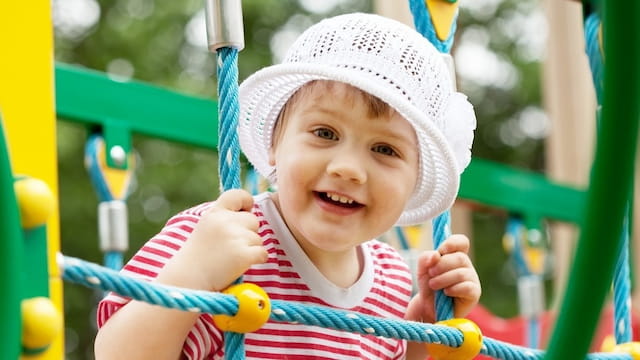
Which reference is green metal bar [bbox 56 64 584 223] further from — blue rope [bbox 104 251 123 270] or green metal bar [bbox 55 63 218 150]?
blue rope [bbox 104 251 123 270]

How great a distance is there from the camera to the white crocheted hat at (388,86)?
1.04 meters

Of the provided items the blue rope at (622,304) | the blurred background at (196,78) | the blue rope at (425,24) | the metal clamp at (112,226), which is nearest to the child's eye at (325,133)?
the blue rope at (425,24)

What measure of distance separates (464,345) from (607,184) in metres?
0.54

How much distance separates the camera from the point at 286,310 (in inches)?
33.5

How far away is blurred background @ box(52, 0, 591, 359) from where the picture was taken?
6.95 metres

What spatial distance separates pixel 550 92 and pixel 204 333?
2307 millimetres

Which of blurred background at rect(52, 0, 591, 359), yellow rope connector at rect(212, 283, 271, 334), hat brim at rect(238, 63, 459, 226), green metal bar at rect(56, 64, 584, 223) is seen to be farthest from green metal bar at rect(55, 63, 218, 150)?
blurred background at rect(52, 0, 591, 359)

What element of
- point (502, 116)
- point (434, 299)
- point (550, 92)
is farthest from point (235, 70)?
point (502, 116)

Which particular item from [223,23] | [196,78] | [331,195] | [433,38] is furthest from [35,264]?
[196,78]

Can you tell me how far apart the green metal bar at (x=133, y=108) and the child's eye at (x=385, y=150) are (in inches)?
27.5

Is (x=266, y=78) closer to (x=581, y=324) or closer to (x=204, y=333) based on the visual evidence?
(x=204, y=333)

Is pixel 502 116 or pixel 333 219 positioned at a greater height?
pixel 502 116

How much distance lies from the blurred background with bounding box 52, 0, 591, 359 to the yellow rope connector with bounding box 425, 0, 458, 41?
494 centimetres

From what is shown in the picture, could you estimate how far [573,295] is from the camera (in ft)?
1.65
